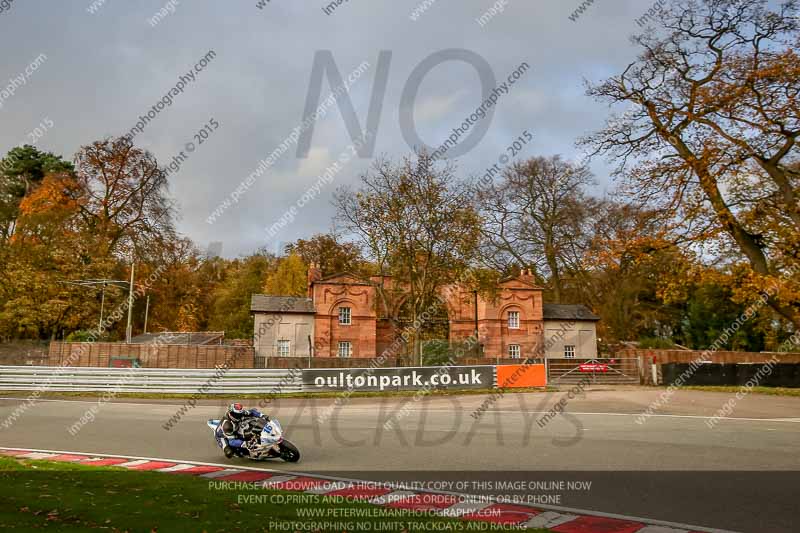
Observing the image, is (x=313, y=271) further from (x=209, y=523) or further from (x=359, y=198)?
(x=209, y=523)

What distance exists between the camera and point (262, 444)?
37.1 feet

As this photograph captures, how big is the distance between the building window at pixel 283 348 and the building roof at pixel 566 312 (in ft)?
70.2

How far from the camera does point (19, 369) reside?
27.5 m

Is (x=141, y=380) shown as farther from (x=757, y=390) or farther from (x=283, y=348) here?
(x=757, y=390)

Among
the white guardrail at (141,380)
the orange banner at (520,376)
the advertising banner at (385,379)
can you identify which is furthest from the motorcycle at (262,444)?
the orange banner at (520,376)

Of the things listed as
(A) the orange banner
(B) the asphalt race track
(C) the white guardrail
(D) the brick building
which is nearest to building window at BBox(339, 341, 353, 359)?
(D) the brick building

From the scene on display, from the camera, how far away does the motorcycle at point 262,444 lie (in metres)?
11.3

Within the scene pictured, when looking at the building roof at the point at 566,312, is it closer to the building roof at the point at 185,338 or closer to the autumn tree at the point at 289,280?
the autumn tree at the point at 289,280

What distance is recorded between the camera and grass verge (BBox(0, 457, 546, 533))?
5.88 m

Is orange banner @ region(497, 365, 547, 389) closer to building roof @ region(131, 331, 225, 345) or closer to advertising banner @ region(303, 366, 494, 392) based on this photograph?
advertising banner @ region(303, 366, 494, 392)

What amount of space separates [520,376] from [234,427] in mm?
21206

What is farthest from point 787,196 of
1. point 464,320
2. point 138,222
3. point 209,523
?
point 138,222

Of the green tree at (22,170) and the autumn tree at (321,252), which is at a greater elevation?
the green tree at (22,170)

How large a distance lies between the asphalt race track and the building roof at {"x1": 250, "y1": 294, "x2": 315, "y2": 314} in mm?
21972
